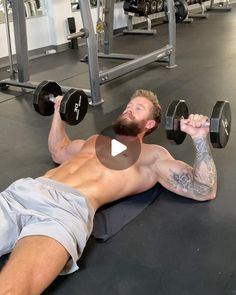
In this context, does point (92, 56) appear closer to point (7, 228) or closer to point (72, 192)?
point (72, 192)

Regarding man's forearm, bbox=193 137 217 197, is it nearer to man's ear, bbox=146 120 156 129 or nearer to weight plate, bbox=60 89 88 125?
man's ear, bbox=146 120 156 129

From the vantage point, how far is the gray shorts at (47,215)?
144cm

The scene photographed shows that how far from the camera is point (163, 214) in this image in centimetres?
187

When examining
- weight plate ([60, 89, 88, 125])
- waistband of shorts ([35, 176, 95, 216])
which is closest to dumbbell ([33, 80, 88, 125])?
weight plate ([60, 89, 88, 125])

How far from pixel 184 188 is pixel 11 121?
181 centimetres

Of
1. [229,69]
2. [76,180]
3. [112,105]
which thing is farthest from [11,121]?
[229,69]

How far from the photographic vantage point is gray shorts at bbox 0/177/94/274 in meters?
1.44

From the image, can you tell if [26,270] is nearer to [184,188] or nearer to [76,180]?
[76,180]

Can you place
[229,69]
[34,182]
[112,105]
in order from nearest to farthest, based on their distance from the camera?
[34,182] → [112,105] → [229,69]

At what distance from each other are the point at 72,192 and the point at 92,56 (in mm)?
1937

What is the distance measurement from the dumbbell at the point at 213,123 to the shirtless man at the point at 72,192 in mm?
41

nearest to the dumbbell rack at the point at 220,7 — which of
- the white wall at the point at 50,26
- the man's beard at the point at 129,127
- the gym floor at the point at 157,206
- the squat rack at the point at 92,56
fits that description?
the white wall at the point at 50,26
